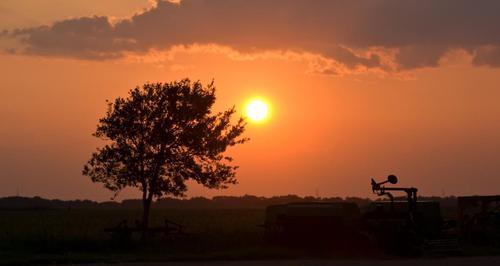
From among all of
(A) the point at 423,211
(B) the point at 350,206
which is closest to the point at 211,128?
(B) the point at 350,206

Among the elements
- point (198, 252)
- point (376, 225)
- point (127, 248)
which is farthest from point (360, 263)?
point (127, 248)

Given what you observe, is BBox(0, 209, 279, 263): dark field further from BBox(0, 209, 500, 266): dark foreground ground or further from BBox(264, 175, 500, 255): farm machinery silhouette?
BBox(264, 175, 500, 255): farm machinery silhouette

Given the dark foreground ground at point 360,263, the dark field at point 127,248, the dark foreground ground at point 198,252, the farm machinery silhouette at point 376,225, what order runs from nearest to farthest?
1. the dark foreground ground at point 360,263
2. the dark foreground ground at point 198,252
3. the dark field at point 127,248
4. the farm machinery silhouette at point 376,225

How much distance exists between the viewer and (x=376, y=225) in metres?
37.4

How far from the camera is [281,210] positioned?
40656 mm

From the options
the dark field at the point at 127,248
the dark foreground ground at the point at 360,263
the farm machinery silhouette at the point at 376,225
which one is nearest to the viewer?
the dark foreground ground at the point at 360,263

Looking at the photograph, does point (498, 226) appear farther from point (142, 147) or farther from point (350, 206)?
point (142, 147)

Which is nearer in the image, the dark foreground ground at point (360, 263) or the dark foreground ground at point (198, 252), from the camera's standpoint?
the dark foreground ground at point (360, 263)

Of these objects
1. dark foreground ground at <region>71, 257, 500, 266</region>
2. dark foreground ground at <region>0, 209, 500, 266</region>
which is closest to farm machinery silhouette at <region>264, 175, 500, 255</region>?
dark foreground ground at <region>0, 209, 500, 266</region>

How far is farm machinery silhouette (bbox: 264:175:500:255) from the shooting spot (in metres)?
36.9

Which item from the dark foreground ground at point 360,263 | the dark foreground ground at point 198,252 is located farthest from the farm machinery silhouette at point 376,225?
the dark foreground ground at point 360,263

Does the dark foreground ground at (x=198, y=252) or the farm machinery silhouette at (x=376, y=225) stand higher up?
the farm machinery silhouette at (x=376, y=225)

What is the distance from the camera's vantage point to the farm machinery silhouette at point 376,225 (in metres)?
36.9

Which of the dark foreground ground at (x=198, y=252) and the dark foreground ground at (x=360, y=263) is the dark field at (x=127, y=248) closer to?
the dark foreground ground at (x=198, y=252)
